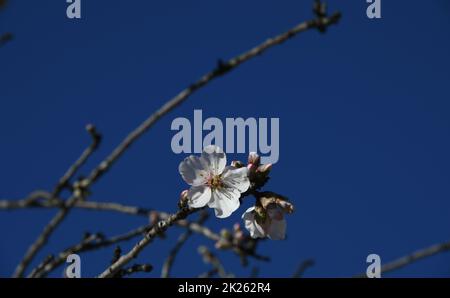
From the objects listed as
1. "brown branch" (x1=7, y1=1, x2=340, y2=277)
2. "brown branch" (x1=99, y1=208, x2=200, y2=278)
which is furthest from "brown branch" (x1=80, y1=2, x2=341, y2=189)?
"brown branch" (x1=99, y1=208, x2=200, y2=278)

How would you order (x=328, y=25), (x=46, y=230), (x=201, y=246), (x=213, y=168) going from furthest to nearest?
(x=201, y=246)
(x=213, y=168)
(x=328, y=25)
(x=46, y=230)

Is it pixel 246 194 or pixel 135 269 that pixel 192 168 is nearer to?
pixel 246 194

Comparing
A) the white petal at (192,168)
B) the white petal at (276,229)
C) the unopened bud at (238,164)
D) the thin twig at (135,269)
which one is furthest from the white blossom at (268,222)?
the thin twig at (135,269)

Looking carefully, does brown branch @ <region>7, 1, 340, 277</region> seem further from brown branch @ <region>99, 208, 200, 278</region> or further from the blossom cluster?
the blossom cluster

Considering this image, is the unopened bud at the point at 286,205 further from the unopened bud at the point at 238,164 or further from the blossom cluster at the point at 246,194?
the unopened bud at the point at 238,164
